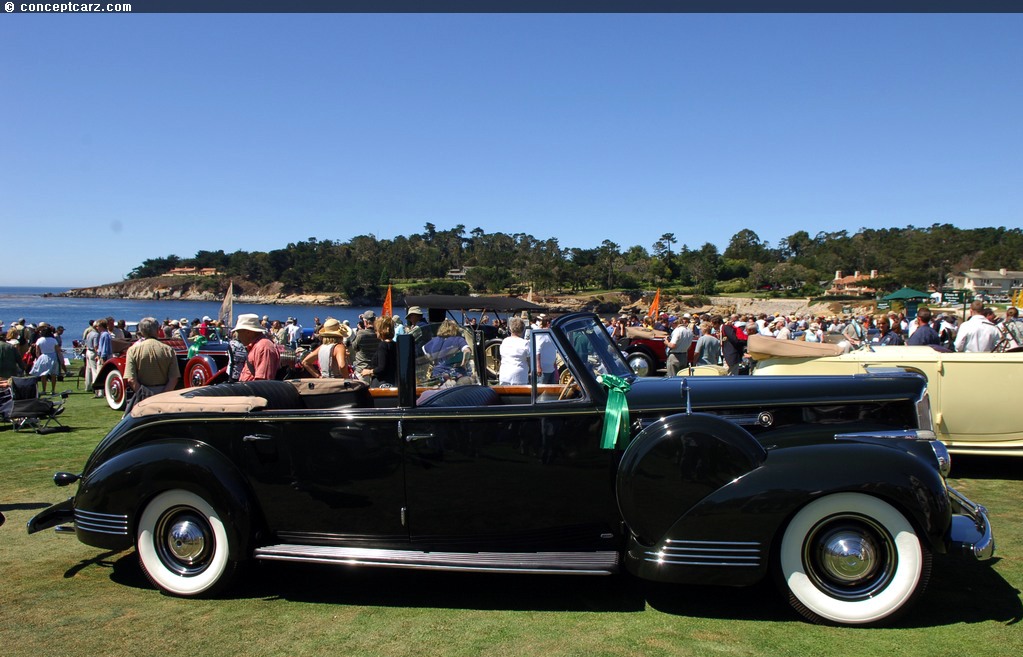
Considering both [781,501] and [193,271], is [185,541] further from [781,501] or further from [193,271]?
[193,271]

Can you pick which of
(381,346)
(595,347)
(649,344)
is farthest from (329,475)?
(649,344)

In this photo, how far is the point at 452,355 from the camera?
5016 mm

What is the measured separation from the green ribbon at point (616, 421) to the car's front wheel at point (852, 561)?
939 mm

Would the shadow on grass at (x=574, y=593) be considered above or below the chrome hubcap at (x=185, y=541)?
below

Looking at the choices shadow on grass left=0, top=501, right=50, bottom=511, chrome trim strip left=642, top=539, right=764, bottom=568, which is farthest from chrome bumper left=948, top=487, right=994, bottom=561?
shadow on grass left=0, top=501, right=50, bottom=511

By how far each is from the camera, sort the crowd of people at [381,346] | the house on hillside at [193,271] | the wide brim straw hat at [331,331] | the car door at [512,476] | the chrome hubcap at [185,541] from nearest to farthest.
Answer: the car door at [512,476]
the chrome hubcap at [185,541]
the crowd of people at [381,346]
the wide brim straw hat at [331,331]
the house on hillside at [193,271]

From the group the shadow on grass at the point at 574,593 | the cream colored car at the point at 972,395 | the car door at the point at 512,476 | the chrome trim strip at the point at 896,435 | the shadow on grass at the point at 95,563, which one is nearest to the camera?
the shadow on grass at the point at 574,593

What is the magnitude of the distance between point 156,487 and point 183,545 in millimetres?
388

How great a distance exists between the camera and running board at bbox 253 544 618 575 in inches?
141

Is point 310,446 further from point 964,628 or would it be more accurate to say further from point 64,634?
point 964,628

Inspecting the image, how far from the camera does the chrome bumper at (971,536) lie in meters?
3.36

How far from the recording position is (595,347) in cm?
438

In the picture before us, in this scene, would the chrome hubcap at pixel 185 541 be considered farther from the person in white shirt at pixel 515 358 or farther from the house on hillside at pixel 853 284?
the house on hillside at pixel 853 284

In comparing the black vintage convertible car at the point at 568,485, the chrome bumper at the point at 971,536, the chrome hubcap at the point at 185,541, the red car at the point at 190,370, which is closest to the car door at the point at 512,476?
the black vintage convertible car at the point at 568,485
